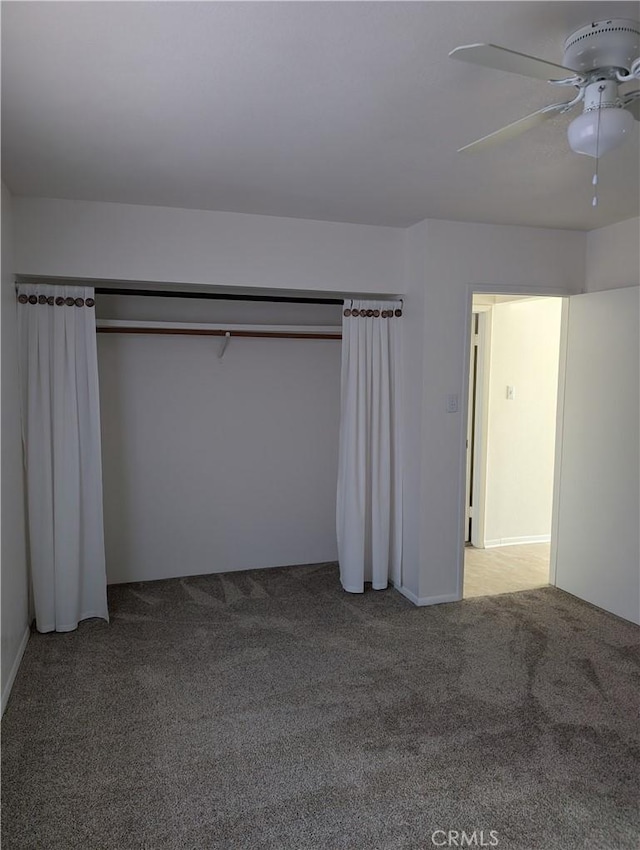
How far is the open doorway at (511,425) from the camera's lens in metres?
5.16

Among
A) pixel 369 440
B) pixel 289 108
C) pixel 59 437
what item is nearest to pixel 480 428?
pixel 369 440

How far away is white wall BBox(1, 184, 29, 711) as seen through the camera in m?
2.95

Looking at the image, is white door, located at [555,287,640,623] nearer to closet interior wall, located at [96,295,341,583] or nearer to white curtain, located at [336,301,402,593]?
white curtain, located at [336,301,402,593]

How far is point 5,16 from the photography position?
5.29ft

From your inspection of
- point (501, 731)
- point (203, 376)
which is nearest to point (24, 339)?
point (203, 376)

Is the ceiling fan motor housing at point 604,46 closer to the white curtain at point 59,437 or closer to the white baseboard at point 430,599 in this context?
the white curtain at point 59,437

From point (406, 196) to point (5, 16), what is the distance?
215 centimetres

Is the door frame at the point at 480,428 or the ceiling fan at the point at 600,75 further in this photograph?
the door frame at the point at 480,428

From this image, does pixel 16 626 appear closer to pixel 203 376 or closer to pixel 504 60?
pixel 203 376

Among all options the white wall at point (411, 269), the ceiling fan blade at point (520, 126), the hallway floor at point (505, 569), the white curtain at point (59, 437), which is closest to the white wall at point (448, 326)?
the white wall at point (411, 269)

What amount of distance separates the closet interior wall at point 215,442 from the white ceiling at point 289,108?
1.08 m

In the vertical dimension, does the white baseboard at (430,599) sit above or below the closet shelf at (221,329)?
below

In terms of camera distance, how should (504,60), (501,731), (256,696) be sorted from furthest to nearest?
(256,696) < (501,731) < (504,60)

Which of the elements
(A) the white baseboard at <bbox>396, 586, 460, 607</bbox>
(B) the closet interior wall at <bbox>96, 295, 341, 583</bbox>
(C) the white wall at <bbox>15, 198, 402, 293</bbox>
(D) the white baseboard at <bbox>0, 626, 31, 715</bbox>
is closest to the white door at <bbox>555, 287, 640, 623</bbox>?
(A) the white baseboard at <bbox>396, 586, 460, 607</bbox>
